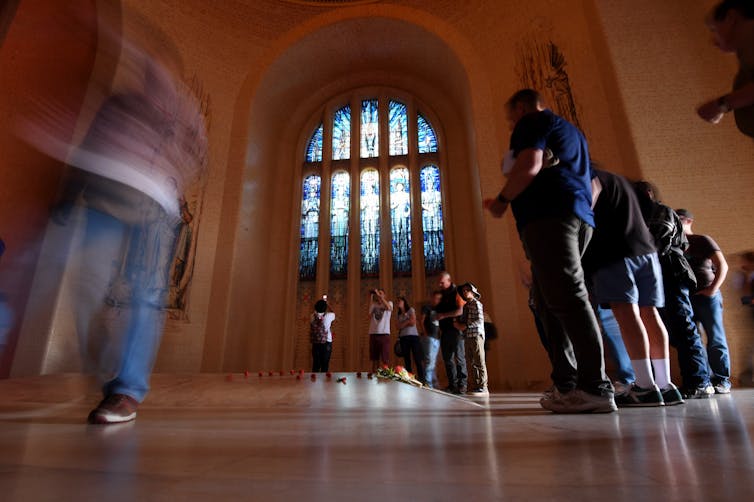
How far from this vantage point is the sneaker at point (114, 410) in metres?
1.43

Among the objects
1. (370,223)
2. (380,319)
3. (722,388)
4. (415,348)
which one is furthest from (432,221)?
(722,388)

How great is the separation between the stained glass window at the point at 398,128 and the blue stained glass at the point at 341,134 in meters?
1.23

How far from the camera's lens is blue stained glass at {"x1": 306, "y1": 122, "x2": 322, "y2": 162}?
11773mm

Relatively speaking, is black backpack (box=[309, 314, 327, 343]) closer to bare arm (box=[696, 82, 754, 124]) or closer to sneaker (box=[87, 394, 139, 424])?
sneaker (box=[87, 394, 139, 424])

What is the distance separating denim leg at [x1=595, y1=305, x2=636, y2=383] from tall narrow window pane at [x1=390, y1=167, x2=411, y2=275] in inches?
308

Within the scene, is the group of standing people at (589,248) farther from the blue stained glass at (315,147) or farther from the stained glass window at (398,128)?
the blue stained glass at (315,147)

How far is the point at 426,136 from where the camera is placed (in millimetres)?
11516

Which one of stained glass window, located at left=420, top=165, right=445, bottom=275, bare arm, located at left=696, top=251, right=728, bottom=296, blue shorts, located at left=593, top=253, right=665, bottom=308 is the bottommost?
blue shorts, located at left=593, top=253, right=665, bottom=308

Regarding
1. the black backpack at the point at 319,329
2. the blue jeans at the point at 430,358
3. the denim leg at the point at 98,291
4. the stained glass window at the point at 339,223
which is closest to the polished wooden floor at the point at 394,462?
the denim leg at the point at 98,291

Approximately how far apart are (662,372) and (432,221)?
8687mm

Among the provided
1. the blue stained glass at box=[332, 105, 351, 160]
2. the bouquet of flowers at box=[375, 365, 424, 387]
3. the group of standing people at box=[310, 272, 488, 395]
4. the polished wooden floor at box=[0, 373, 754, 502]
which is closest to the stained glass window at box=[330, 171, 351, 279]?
the blue stained glass at box=[332, 105, 351, 160]

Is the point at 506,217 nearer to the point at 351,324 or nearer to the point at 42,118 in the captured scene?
the point at 351,324

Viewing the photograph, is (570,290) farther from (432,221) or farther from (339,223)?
(339,223)

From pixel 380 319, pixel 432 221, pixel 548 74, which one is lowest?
pixel 380 319
